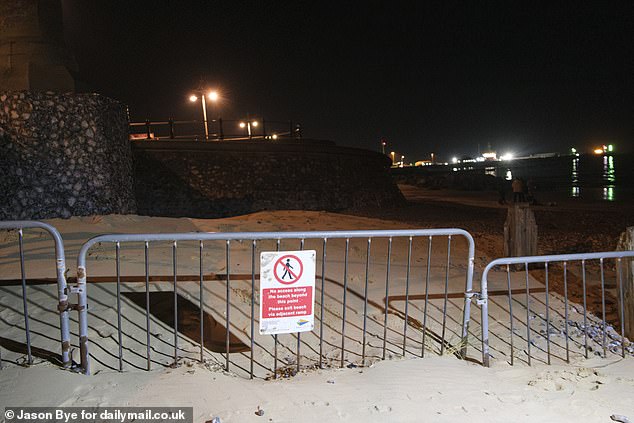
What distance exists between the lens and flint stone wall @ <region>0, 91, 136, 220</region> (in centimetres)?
817

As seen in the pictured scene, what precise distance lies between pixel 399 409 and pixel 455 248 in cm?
664

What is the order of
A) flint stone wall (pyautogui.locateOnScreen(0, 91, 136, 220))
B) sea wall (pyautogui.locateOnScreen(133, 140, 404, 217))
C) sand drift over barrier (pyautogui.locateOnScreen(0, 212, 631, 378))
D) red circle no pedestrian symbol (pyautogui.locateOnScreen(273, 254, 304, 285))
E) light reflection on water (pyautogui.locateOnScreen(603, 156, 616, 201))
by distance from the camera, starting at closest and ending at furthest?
1. red circle no pedestrian symbol (pyautogui.locateOnScreen(273, 254, 304, 285))
2. sand drift over barrier (pyautogui.locateOnScreen(0, 212, 631, 378))
3. flint stone wall (pyautogui.locateOnScreen(0, 91, 136, 220))
4. sea wall (pyautogui.locateOnScreen(133, 140, 404, 217))
5. light reflection on water (pyautogui.locateOnScreen(603, 156, 616, 201))

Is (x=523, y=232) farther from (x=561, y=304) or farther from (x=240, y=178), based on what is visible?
(x=240, y=178)

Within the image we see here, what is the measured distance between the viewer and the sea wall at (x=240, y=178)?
48.4 ft

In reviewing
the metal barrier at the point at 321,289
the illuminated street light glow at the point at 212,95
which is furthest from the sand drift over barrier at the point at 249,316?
the illuminated street light glow at the point at 212,95

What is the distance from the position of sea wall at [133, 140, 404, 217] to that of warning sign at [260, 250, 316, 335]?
11.8m

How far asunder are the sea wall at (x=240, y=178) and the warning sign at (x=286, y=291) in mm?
11809

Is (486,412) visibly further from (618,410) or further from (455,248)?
(455,248)

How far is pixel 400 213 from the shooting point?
17.4 meters

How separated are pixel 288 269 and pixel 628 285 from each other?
13.3 ft

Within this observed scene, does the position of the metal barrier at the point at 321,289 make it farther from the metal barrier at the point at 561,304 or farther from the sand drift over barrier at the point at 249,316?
the metal barrier at the point at 561,304

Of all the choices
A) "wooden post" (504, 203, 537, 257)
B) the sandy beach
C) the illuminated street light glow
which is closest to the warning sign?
the sandy beach

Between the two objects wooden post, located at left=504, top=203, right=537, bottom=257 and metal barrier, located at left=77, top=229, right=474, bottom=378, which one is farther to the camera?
wooden post, located at left=504, top=203, right=537, bottom=257

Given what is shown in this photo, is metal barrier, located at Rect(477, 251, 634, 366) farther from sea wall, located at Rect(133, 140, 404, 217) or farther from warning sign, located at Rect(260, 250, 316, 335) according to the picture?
sea wall, located at Rect(133, 140, 404, 217)
